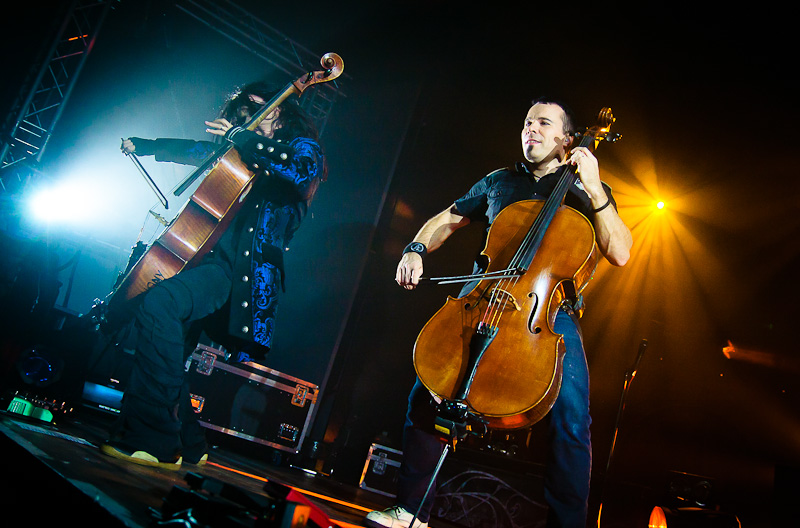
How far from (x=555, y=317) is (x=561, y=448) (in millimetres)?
523

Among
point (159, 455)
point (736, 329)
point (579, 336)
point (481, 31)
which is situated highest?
point (481, 31)

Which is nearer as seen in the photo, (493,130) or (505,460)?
(505,460)

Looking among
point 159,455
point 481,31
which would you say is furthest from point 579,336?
point 481,31

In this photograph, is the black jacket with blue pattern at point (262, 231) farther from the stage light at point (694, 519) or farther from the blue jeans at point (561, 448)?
the stage light at point (694, 519)

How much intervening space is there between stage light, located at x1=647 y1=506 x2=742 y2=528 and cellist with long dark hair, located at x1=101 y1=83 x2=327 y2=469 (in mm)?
3324

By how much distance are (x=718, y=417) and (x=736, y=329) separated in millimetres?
1042

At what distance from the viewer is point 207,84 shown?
627cm

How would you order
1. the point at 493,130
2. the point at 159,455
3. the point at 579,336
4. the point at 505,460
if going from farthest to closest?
the point at 493,130 → the point at 505,460 → the point at 579,336 → the point at 159,455

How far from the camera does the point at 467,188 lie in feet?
18.6

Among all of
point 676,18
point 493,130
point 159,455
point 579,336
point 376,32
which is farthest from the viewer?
point 376,32

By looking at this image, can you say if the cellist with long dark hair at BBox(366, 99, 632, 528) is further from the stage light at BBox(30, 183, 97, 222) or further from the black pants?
the stage light at BBox(30, 183, 97, 222)

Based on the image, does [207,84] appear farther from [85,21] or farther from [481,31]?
[481,31]

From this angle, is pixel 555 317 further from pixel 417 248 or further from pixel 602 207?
pixel 417 248

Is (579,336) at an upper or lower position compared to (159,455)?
upper
